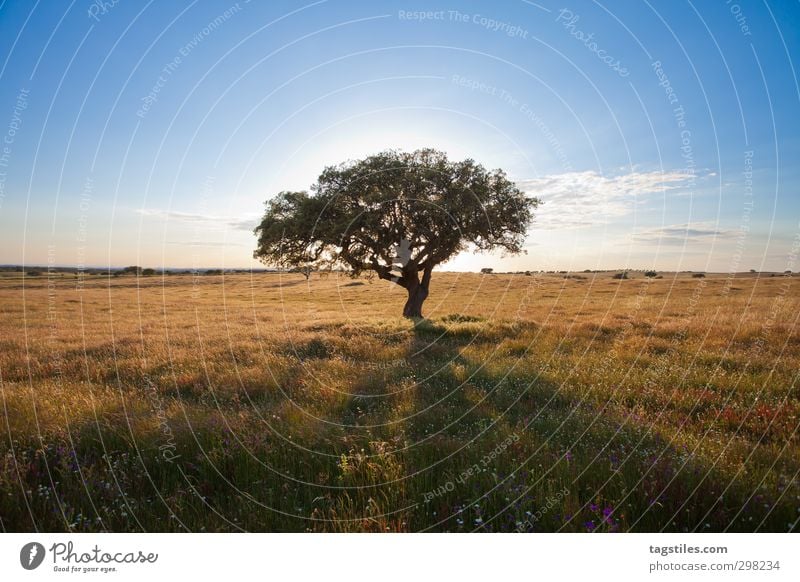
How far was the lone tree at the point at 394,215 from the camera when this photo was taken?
1970 cm

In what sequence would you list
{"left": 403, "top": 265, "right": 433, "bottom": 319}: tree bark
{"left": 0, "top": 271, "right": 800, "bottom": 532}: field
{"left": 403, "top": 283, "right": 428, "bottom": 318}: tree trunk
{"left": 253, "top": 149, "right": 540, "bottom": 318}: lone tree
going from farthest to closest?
{"left": 403, "top": 283, "right": 428, "bottom": 318}: tree trunk, {"left": 403, "top": 265, "right": 433, "bottom": 319}: tree bark, {"left": 253, "top": 149, "right": 540, "bottom": 318}: lone tree, {"left": 0, "top": 271, "right": 800, "bottom": 532}: field

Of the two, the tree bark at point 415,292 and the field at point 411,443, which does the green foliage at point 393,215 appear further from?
the field at point 411,443

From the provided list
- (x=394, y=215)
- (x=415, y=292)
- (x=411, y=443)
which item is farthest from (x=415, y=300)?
(x=411, y=443)

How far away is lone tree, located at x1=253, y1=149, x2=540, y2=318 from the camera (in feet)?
64.6

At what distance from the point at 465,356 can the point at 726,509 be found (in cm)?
770

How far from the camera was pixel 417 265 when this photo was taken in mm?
22516

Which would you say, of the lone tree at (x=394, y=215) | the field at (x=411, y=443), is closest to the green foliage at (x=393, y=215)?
the lone tree at (x=394, y=215)

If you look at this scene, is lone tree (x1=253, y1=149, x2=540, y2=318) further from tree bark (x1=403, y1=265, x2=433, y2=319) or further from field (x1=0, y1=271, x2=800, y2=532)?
field (x1=0, y1=271, x2=800, y2=532)

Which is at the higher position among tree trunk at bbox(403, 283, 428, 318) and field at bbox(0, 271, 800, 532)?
tree trunk at bbox(403, 283, 428, 318)

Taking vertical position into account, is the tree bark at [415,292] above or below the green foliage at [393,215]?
below

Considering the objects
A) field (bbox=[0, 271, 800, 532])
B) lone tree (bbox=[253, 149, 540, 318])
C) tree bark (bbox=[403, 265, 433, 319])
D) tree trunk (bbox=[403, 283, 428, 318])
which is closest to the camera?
field (bbox=[0, 271, 800, 532])

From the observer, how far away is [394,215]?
20.1m

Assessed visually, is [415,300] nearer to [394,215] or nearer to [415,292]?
[415,292]

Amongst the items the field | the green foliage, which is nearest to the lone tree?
the green foliage
